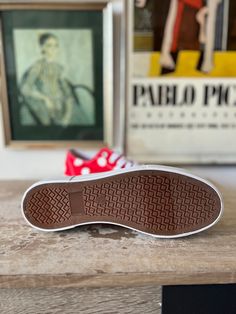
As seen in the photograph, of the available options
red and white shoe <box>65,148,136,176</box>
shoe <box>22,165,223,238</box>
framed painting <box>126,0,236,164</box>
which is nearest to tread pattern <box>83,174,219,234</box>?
shoe <box>22,165,223,238</box>

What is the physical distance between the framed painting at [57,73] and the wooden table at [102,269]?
38 centimetres

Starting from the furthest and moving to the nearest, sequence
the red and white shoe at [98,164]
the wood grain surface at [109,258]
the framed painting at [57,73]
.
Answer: the framed painting at [57,73] < the red and white shoe at [98,164] < the wood grain surface at [109,258]

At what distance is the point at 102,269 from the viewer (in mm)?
501

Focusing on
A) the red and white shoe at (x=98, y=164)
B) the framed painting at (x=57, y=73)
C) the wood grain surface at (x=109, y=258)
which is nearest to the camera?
the wood grain surface at (x=109, y=258)

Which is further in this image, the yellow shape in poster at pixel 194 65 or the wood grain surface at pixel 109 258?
the yellow shape in poster at pixel 194 65

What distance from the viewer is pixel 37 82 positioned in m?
0.89

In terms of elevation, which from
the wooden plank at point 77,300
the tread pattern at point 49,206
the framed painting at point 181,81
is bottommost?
the wooden plank at point 77,300

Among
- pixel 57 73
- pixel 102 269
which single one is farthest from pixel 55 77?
pixel 102 269

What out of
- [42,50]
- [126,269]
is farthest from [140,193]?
[42,50]

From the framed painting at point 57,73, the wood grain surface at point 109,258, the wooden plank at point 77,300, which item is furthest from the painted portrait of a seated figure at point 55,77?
the wooden plank at point 77,300

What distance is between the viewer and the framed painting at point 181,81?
33.2 inches

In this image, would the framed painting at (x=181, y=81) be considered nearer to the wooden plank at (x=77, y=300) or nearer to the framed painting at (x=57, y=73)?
the framed painting at (x=57, y=73)

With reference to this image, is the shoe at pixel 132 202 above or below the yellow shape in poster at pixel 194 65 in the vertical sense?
below

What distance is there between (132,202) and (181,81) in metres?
0.42
